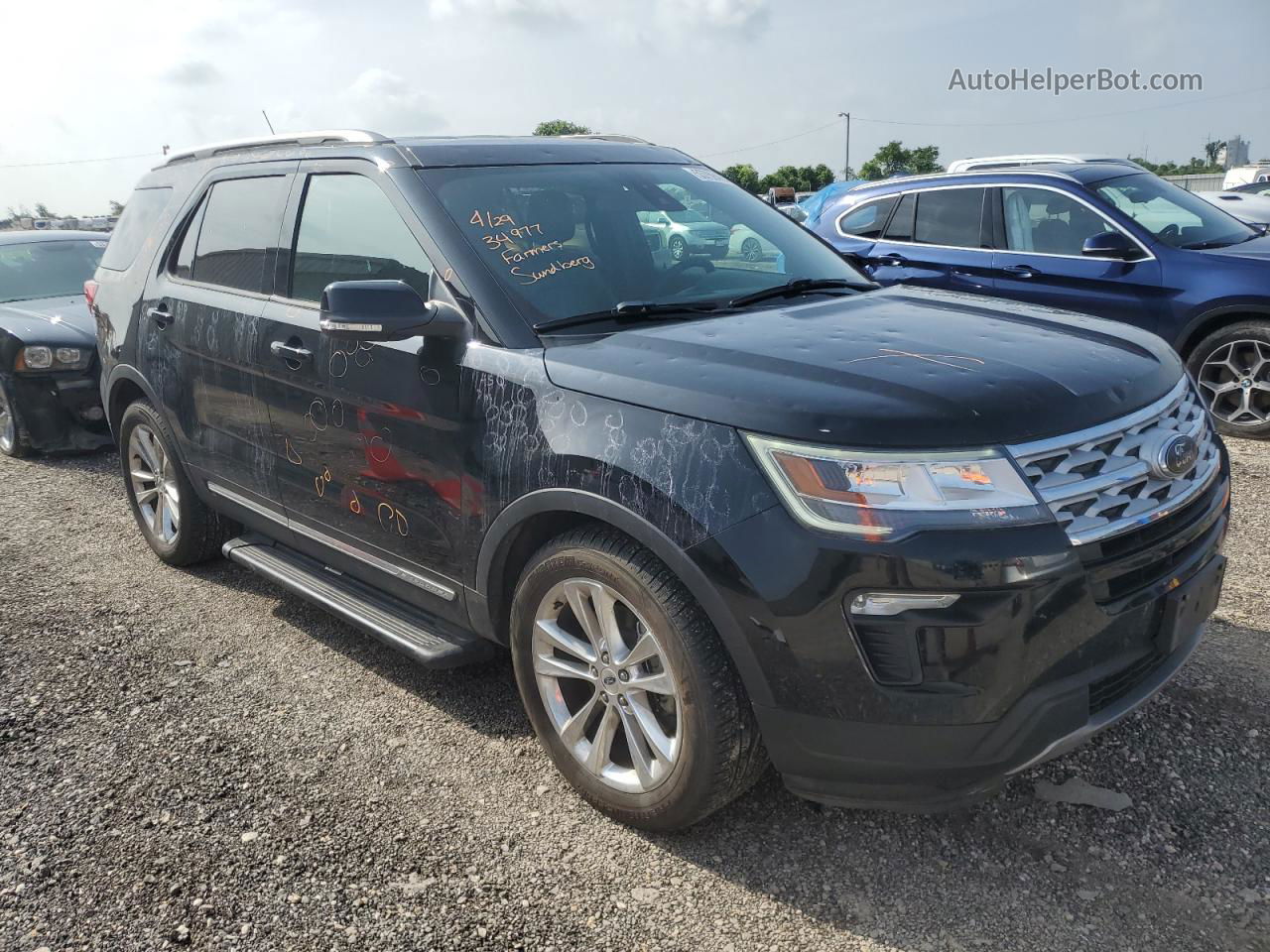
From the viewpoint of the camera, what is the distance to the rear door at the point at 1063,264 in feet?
21.9

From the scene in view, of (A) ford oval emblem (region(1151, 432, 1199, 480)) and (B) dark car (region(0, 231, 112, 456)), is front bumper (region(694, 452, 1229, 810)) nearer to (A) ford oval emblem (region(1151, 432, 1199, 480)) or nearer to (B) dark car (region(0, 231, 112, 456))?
(A) ford oval emblem (region(1151, 432, 1199, 480))

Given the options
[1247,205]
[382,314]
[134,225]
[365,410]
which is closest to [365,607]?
[365,410]

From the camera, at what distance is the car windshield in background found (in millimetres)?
8703

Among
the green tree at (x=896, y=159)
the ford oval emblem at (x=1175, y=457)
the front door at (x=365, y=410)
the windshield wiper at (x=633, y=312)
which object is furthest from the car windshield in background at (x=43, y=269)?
the green tree at (x=896, y=159)

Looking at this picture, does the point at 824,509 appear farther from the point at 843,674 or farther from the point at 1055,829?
the point at 1055,829

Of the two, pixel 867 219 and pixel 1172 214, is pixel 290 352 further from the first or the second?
pixel 1172 214

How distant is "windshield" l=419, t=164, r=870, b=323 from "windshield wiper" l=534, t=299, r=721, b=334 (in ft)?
0.08

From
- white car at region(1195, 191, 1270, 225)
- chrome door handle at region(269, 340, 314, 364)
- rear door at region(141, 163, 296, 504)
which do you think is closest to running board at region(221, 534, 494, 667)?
rear door at region(141, 163, 296, 504)

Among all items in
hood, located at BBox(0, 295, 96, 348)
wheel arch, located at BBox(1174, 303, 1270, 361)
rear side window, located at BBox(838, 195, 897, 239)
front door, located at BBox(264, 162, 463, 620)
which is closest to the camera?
front door, located at BBox(264, 162, 463, 620)

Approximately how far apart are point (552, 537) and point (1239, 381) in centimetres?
546

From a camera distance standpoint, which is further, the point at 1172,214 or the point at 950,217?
the point at 950,217

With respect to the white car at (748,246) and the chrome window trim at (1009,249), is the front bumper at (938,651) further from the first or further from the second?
the chrome window trim at (1009,249)

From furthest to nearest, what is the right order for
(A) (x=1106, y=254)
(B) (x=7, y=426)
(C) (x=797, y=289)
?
(B) (x=7, y=426)
(A) (x=1106, y=254)
(C) (x=797, y=289)

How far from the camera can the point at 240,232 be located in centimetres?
414
